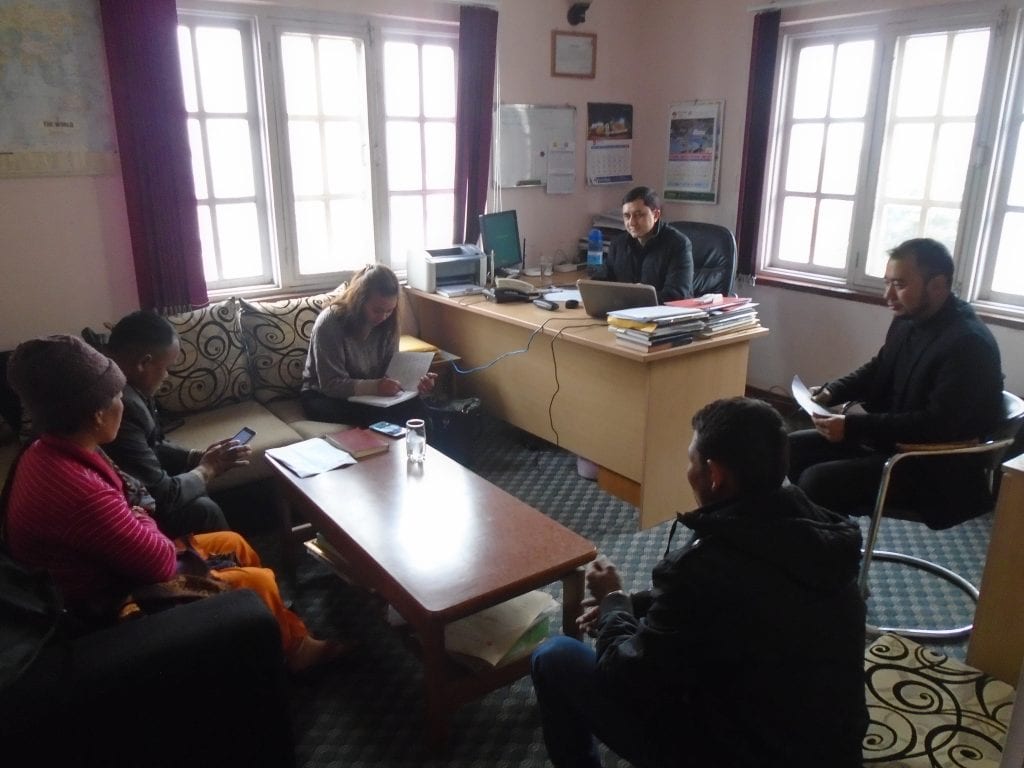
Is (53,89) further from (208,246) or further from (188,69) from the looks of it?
(208,246)

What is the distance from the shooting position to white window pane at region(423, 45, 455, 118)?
3.83 m

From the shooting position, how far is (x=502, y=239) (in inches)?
154

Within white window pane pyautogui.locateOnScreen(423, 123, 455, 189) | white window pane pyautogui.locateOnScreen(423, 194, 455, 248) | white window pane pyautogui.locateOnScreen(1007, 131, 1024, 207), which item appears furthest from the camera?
white window pane pyautogui.locateOnScreen(423, 194, 455, 248)

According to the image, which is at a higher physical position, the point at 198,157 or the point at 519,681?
the point at 198,157

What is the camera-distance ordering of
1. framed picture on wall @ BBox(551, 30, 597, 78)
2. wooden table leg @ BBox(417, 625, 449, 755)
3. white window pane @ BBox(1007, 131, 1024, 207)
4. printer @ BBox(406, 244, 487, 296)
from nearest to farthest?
wooden table leg @ BBox(417, 625, 449, 755) < white window pane @ BBox(1007, 131, 1024, 207) < printer @ BBox(406, 244, 487, 296) < framed picture on wall @ BBox(551, 30, 597, 78)

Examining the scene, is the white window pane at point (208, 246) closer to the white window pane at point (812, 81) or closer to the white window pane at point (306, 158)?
the white window pane at point (306, 158)

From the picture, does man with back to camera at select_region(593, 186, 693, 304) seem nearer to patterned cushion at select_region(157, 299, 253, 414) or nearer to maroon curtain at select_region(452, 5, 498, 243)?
maroon curtain at select_region(452, 5, 498, 243)

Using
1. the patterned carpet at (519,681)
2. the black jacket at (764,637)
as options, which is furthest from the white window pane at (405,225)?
the black jacket at (764,637)

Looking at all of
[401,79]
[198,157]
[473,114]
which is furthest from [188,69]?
[473,114]

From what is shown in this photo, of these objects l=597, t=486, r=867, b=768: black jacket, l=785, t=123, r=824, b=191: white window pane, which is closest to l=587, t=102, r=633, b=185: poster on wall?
l=785, t=123, r=824, b=191: white window pane

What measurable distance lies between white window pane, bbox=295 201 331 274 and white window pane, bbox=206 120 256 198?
0.27 meters

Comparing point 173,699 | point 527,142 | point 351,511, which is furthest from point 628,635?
point 527,142

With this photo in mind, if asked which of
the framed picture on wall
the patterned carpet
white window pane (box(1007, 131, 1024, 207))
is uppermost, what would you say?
the framed picture on wall

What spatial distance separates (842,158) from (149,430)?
3397mm
